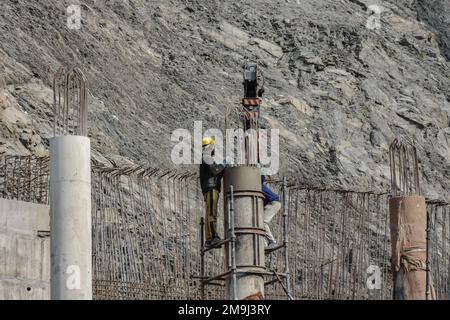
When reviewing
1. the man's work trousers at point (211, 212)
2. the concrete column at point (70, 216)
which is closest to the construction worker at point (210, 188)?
the man's work trousers at point (211, 212)

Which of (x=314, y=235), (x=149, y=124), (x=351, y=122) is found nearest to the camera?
(x=314, y=235)

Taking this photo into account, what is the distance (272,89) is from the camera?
33.7m

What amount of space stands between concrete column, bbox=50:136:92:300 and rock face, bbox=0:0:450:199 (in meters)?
8.63

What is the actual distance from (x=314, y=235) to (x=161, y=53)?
330 inches

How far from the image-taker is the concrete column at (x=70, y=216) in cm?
1880

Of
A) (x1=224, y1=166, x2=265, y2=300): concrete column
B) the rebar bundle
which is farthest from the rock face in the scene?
(x1=224, y1=166, x2=265, y2=300): concrete column

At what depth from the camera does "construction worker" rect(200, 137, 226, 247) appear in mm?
20109

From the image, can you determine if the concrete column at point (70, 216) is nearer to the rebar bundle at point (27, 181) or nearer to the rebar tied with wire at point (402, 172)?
the rebar bundle at point (27, 181)

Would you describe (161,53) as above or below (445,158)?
above

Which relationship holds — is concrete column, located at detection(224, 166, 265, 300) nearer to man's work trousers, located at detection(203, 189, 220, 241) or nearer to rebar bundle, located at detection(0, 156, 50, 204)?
man's work trousers, located at detection(203, 189, 220, 241)
